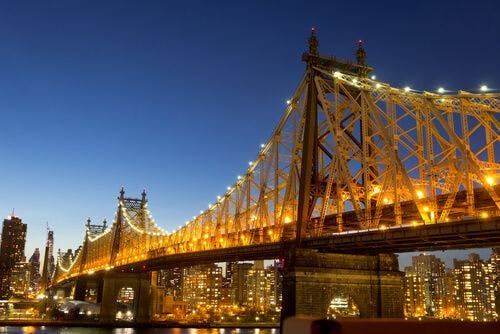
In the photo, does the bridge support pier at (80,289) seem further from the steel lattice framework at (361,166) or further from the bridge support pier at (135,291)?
the steel lattice framework at (361,166)

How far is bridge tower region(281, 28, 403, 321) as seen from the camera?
41.9 m

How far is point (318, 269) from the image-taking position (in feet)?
140

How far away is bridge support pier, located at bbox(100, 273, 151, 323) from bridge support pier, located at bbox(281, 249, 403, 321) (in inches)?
2787

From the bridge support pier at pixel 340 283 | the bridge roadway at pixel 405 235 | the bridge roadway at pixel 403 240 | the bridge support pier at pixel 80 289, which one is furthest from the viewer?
the bridge support pier at pixel 80 289

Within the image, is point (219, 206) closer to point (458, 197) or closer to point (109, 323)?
point (458, 197)

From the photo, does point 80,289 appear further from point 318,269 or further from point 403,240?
point 403,240

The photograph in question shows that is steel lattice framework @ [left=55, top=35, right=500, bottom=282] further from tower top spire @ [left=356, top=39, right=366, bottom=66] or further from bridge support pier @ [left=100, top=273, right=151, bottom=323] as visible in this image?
bridge support pier @ [left=100, top=273, right=151, bottom=323]

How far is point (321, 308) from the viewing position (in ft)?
138

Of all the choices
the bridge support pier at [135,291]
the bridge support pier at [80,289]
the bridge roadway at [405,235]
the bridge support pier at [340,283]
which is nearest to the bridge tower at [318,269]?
the bridge support pier at [340,283]

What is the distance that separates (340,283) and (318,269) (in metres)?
2.24

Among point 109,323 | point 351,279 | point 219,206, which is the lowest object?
point 109,323

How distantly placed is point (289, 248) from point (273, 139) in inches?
579

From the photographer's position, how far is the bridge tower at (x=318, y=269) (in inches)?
1651

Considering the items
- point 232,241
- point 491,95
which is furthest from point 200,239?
point 491,95
